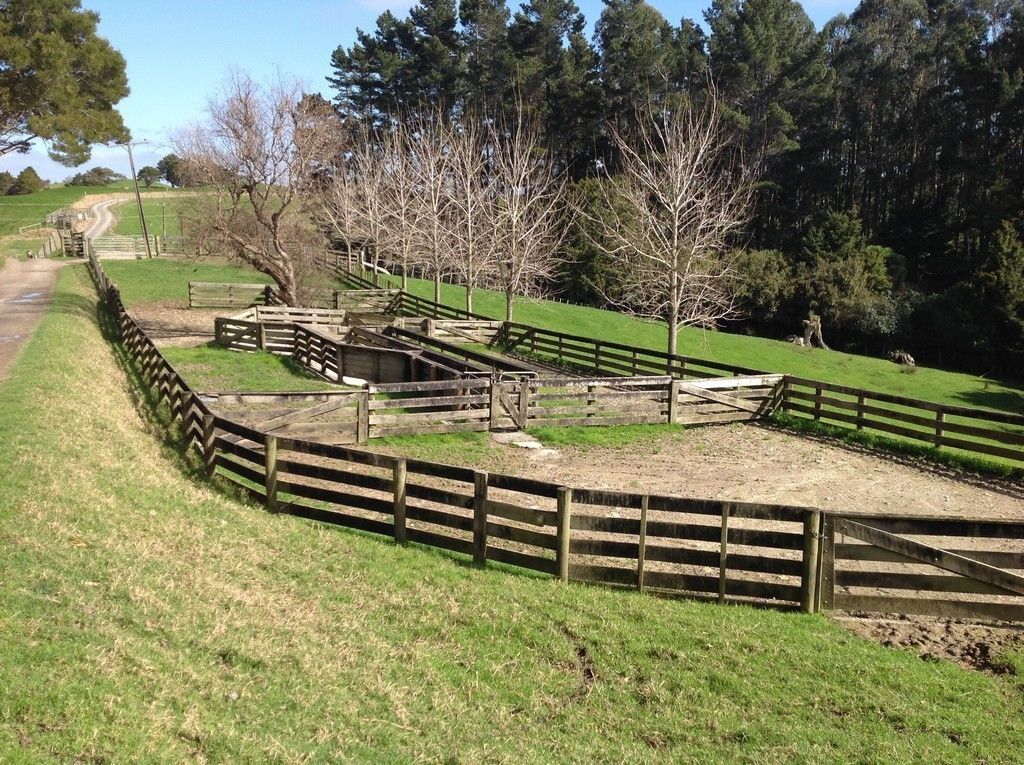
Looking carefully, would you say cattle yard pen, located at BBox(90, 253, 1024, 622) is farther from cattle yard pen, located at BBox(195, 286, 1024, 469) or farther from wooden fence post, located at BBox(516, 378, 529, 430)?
wooden fence post, located at BBox(516, 378, 529, 430)

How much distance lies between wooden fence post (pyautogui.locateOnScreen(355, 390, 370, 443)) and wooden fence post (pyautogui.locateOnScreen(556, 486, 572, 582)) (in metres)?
7.08

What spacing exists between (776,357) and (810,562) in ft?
99.3

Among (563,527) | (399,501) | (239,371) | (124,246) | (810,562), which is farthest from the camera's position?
(124,246)

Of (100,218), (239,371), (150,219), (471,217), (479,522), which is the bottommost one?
(239,371)

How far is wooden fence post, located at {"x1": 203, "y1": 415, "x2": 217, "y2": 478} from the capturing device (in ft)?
36.8

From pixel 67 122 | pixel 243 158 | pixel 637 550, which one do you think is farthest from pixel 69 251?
pixel 637 550

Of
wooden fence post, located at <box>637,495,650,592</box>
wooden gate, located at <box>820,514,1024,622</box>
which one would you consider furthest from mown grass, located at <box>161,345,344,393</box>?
wooden gate, located at <box>820,514,1024,622</box>

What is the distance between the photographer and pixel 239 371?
22.7 m

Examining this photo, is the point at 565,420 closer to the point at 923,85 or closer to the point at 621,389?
the point at 621,389

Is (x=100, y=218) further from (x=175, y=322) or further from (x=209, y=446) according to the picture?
(x=209, y=446)

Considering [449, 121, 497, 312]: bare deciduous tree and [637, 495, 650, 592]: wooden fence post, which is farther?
[449, 121, 497, 312]: bare deciduous tree

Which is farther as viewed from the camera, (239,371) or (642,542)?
(239,371)

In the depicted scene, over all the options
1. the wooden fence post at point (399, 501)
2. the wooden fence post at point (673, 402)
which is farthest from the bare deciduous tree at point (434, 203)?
the wooden fence post at point (399, 501)

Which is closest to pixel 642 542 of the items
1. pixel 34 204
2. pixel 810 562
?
pixel 810 562
